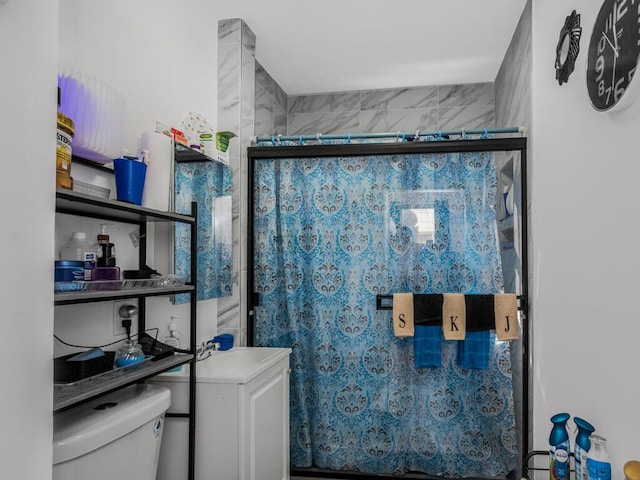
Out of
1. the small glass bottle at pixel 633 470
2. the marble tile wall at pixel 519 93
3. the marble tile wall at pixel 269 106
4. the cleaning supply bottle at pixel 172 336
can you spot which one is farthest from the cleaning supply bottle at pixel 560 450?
the marble tile wall at pixel 269 106

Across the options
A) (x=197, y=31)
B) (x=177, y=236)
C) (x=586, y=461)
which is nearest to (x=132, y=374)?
(x=177, y=236)

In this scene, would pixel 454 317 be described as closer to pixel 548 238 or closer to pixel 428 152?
pixel 548 238

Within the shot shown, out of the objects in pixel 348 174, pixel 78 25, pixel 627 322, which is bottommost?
pixel 627 322

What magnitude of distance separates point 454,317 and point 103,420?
5.69ft

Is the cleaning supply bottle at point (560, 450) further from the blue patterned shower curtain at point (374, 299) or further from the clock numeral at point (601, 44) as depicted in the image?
the clock numeral at point (601, 44)

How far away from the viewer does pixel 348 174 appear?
268 cm

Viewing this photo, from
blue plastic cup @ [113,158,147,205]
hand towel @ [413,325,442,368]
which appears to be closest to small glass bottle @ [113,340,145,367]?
blue plastic cup @ [113,158,147,205]

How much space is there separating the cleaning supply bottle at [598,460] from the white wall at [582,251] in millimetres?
35

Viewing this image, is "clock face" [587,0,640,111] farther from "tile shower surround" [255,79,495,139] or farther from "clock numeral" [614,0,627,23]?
"tile shower surround" [255,79,495,139]

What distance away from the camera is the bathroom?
95cm

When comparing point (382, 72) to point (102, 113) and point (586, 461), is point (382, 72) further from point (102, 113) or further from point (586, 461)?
point (586, 461)

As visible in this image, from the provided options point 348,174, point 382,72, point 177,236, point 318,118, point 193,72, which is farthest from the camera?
point 318,118

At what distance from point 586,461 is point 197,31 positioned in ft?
8.33

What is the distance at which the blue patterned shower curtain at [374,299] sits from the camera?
2.54m
